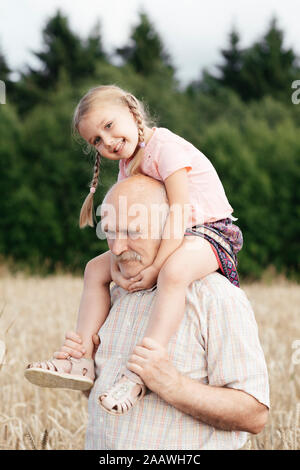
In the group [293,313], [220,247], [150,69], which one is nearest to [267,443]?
[220,247]

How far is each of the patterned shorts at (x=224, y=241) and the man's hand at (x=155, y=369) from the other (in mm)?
471

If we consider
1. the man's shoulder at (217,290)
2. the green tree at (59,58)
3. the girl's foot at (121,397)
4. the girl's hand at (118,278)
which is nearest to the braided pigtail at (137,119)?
the girl's hand at (118,278)

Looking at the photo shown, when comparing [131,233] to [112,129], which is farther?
[112,129]

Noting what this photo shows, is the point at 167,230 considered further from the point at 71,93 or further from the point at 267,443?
the point at 71,93

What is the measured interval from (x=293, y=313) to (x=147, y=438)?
19.9ft

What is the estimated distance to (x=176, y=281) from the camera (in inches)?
82.0

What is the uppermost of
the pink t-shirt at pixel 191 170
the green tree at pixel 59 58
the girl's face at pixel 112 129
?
the green tree at pixel 59 58

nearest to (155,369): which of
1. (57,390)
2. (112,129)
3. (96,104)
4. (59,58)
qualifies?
(112,129)

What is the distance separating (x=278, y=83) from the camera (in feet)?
108

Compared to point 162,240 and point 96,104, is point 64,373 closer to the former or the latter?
point 162,240

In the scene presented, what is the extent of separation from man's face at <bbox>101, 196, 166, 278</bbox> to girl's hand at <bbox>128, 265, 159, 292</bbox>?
0.02 meters

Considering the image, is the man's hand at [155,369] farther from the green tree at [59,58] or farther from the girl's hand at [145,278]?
the green tree at [59,58]

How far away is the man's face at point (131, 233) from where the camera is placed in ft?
6.93

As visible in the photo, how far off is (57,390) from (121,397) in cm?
266
